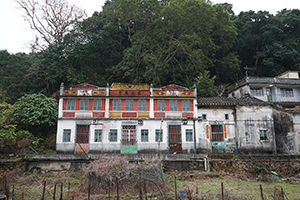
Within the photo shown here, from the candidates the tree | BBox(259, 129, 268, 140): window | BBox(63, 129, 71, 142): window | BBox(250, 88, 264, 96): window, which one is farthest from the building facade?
BBox(250, 88, 264, 96): window

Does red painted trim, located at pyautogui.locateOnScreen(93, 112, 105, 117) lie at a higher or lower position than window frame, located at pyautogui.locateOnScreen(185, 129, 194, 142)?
higher

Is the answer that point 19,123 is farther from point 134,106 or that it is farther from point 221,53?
point 221,53

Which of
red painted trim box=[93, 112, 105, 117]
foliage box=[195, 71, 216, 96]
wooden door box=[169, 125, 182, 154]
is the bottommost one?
wooden door box=[169, 125, 182, 154]

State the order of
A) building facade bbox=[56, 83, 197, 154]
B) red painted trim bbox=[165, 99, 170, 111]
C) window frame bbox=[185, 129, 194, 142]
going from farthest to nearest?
red painted trim bbox=[165, 99, 170, 111]
window frame bbox=[185, 129, 194, 142]
building facade bbox=[56, 83, 197, 154]

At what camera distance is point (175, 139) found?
21047mm

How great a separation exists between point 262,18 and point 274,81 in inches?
473

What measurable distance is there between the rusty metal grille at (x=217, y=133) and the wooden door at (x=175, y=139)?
307 cm

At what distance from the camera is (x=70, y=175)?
16.3m

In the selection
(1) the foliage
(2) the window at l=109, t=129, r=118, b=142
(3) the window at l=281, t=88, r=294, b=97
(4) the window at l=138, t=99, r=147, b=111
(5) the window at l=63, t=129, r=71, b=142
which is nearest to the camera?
(5) the window at l=63, t=129, r=71, b=142

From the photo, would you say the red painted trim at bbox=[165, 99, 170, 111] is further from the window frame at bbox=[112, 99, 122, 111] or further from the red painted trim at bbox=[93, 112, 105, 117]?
the red painted trim at bbox=[93, 112, 105, 117]

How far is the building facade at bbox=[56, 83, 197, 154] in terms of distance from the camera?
20.5 m

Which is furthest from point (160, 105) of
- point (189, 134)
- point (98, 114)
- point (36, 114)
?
point (36, 114)

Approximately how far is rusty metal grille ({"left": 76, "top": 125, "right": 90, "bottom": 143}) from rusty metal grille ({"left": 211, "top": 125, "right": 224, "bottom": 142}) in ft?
36.7

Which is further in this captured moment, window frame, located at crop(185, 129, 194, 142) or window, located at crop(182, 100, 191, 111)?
window, located at crop(182, 100, 191, 111)
